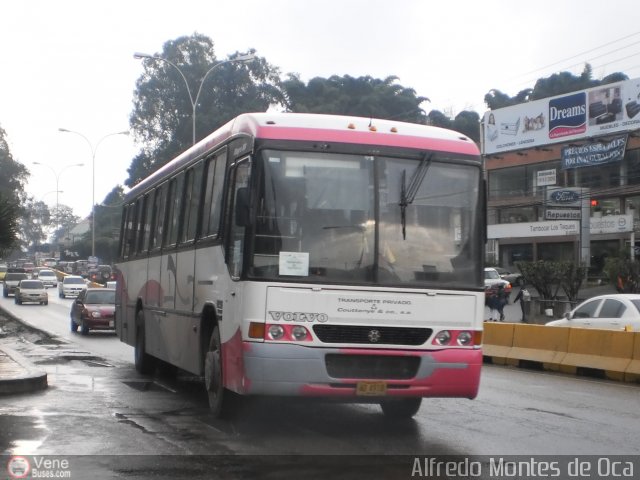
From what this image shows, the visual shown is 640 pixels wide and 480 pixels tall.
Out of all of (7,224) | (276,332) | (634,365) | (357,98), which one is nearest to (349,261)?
(276,332)

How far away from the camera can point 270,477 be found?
24.2 ft

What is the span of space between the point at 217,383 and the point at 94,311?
2039 cm

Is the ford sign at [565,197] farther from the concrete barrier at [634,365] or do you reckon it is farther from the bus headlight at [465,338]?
the bus headlight at [465,338]

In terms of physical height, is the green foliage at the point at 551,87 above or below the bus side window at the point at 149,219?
above

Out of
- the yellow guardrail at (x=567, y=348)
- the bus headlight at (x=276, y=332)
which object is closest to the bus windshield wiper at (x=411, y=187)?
the bus headlight at (x=276, y=332)

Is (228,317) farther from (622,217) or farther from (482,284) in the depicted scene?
(622,217)

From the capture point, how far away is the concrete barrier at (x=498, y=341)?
19.4m

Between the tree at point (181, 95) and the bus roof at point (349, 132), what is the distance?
258 feet

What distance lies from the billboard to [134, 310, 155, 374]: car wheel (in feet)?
150

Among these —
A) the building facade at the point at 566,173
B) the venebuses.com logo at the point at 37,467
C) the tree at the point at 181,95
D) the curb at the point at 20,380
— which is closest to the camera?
the venebuses.com logo at the point at 37,467

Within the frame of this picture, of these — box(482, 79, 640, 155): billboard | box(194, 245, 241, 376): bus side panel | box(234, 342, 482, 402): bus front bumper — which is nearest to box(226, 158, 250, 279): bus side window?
box(194, 245, 241, 376): bus side panel

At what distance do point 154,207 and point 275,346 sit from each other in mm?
6531

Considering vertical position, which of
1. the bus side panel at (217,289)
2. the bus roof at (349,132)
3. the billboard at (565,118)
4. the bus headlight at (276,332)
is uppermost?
the billboard at (565,118)

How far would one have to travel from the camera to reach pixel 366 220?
30.0 ft
